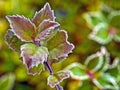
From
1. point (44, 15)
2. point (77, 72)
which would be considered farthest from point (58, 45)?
point (77, 72)

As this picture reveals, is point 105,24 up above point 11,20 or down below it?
above

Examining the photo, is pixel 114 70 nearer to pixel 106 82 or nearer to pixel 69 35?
pixel 106 82

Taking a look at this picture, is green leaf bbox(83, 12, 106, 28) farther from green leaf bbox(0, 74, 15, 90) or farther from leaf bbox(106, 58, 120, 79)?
green leaf bbox(0, 74, 15, 90)

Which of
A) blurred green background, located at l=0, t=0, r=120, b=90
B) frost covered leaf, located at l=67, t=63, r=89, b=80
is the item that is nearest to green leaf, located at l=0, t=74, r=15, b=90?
blurred green background, located at l=0, t=0, r=120, b=90

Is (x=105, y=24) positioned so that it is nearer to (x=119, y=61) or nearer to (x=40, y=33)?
(x=119, y=61)

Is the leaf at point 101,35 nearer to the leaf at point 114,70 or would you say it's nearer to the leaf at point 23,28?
the leaf at point 114,70

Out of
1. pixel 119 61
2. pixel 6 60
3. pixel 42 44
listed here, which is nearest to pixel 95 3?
pixel 119 61

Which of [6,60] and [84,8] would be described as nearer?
[6,60]
